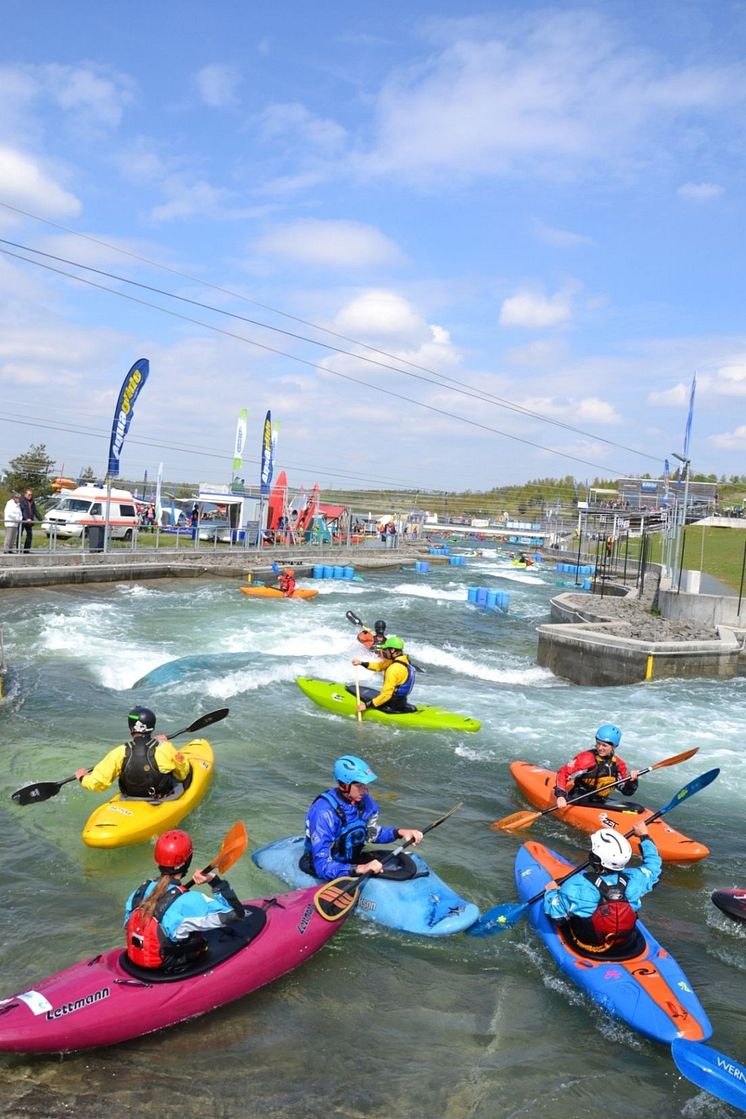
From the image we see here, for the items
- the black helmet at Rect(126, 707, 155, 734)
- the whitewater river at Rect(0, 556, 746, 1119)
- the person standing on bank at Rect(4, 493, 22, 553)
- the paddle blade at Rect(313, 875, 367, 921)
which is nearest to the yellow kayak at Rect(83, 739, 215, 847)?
the whitewater river at Rect(0, 556, 746, 1119)

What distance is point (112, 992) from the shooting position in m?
4.23

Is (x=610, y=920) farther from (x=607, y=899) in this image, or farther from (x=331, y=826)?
(x=331, y=826)

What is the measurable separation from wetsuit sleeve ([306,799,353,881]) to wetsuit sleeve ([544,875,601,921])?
1.44 m

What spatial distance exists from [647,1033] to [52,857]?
4.61m

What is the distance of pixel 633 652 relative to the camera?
1366 cm

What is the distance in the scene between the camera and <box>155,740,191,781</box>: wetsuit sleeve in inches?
269

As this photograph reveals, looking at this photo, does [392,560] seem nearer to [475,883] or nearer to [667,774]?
[667,774]

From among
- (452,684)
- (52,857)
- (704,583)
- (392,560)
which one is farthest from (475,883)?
(392,560)

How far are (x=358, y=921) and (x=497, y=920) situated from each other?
1001 millimetres

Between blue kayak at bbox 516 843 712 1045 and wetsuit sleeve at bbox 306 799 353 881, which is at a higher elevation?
wetsuit sleeve at bbox 306 799 353 881

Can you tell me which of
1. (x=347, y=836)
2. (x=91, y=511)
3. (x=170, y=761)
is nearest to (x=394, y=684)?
(x=170, y=761)

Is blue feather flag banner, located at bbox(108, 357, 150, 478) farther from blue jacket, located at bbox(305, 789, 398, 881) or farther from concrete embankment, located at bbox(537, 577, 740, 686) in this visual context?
blue jacket, located at bbox(305, 789, 398, 881)

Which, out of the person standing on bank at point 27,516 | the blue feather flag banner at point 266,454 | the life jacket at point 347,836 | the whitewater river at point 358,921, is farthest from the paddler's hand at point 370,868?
the blue feather flag banner at point 266,454

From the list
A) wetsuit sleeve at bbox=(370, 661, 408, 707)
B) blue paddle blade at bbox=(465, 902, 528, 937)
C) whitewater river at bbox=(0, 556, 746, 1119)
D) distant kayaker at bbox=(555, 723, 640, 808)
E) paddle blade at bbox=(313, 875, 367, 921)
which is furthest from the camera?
wetsuit sleeve at bbox=(370, 661, 408, 707)
